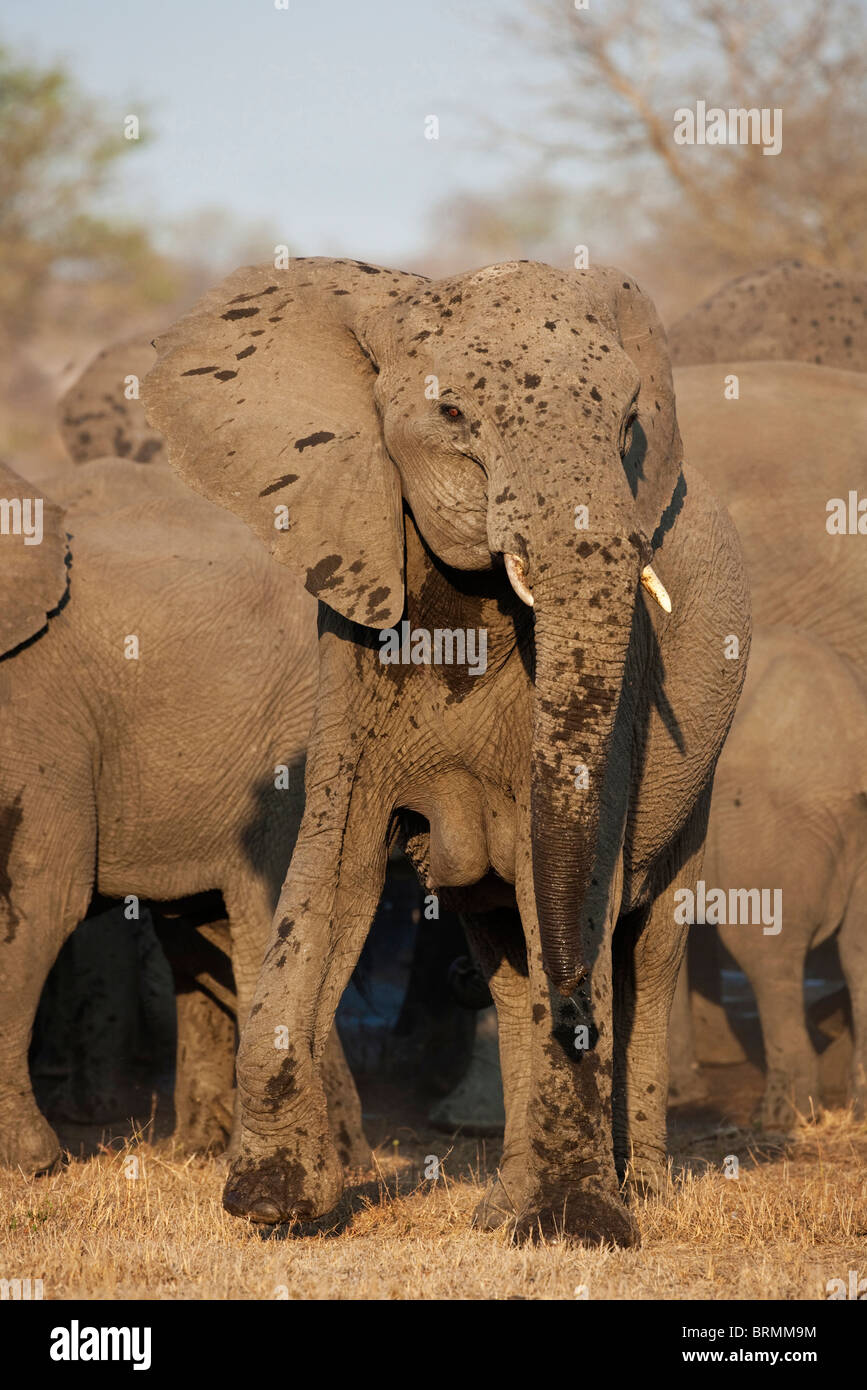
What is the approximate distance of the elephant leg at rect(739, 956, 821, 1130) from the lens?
8.13 metres

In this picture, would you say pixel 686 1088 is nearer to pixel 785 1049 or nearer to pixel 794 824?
→ pixel 785 1049

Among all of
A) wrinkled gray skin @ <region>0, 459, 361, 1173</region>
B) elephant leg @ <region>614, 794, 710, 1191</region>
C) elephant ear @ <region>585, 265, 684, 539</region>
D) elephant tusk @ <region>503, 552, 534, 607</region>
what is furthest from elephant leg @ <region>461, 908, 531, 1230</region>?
elephant tusk @ <region>503, 552, 534, 607</region>

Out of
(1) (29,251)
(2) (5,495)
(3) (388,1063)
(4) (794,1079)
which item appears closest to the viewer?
(2) (5,495)

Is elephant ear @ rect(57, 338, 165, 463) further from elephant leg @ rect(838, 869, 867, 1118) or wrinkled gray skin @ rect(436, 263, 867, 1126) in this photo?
elephant leg @ rect(838, 869, 867, 1118)

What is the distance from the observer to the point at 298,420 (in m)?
5.26

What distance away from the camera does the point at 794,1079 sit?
8250mm

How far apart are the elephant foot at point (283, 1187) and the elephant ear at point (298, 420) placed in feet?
4.34

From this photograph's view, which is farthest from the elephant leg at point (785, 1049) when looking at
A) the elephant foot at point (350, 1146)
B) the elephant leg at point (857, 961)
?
the elephant foot at point (350, 1146)

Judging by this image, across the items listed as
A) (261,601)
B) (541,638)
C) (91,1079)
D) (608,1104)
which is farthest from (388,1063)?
(541,638)

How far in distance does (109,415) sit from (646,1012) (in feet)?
19.0

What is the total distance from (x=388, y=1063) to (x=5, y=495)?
368cm

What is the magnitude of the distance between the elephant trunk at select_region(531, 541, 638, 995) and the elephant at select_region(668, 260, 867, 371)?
7837 millimetres

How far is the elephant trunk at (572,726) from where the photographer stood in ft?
14.6
